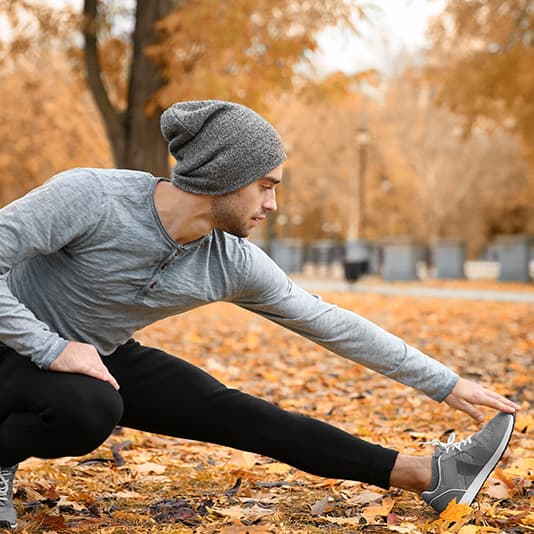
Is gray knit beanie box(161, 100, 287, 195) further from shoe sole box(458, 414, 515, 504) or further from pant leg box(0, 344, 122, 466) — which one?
shoe sole box(458, 414, 515, 504)

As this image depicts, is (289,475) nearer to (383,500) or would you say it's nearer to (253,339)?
(383,500)

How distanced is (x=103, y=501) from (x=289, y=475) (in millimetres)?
825

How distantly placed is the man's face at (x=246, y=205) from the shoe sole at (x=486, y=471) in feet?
3.63

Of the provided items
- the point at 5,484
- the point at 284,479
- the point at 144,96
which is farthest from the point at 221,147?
the point at 144,96

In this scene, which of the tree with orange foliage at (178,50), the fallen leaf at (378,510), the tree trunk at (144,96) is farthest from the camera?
the tree trunk at (144,96)

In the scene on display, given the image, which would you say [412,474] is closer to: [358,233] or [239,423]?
[239,423]

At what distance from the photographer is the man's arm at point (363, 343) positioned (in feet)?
10.0

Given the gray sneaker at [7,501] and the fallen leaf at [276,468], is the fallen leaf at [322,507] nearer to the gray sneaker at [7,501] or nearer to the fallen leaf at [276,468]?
the fallen leaf at [276,468]

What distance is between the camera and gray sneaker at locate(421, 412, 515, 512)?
10.1 ft

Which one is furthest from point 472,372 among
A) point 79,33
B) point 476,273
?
point 476,273

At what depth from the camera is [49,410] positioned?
8.91 ft

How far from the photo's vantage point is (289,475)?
3850 mm

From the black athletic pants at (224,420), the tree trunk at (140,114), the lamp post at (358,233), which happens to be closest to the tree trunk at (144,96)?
the tree trunk at (140,114)

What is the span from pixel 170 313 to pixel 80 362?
0.45m
